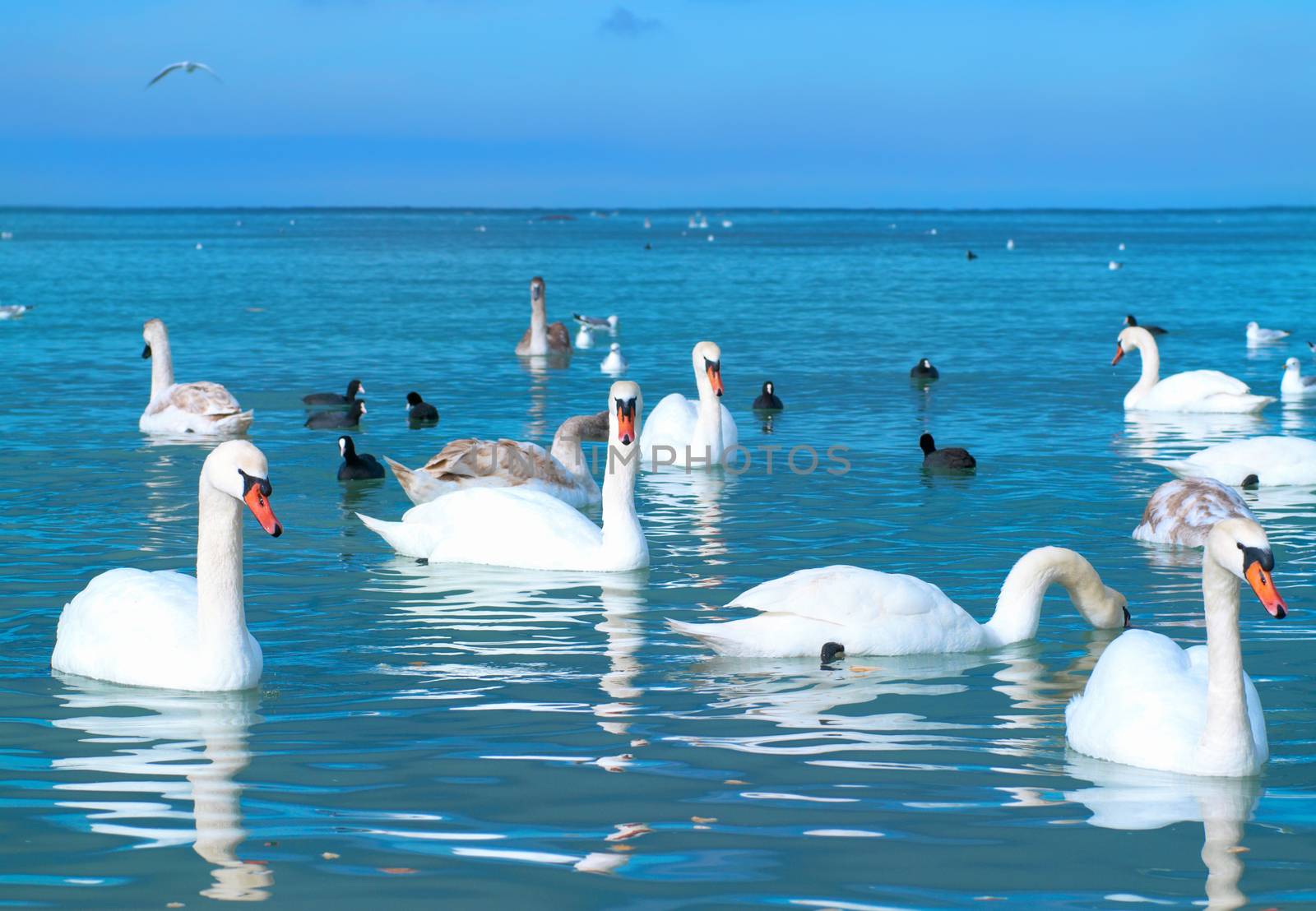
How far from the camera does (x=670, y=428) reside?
735 inches

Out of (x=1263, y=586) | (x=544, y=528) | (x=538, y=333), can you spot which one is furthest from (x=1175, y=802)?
(x=538, y=333)

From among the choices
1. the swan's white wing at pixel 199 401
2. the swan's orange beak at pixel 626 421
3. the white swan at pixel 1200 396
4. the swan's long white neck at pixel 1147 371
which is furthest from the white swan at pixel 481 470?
the swan's long white neck at pixel 1147 371

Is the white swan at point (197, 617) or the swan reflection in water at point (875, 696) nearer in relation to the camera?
the swan reflection in water at point (875, 696)

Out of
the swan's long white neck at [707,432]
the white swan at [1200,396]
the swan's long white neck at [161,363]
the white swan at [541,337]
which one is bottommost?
the swan's long white neck at [707,432]

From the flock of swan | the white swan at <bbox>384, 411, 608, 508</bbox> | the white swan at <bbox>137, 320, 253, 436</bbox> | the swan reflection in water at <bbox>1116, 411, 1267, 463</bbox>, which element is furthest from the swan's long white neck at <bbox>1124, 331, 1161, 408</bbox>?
the white swan at <bbox>137, 320, 253, 436</bbox>

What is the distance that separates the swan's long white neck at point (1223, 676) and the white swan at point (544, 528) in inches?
219

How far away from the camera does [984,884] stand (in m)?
6.52

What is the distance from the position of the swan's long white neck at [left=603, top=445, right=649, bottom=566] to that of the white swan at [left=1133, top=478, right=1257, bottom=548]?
4011mm

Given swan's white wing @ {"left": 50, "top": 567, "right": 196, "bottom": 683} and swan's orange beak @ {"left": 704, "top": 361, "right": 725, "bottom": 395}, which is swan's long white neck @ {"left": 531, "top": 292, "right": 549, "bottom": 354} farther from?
swan's white wing @ {"left": 50, "top": 567, "right": 196, "bottom": 683}

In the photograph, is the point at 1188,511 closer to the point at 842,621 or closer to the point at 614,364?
the point at 842,621

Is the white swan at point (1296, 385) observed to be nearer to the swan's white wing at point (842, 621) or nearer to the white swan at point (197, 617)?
the swan's white wing at point (842, 621)

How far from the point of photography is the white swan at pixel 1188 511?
1330 centimetres

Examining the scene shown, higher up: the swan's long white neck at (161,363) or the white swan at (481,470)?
the swan's long white neck at (161,363)

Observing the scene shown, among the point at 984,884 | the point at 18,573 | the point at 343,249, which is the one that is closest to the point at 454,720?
the point at 984,884
